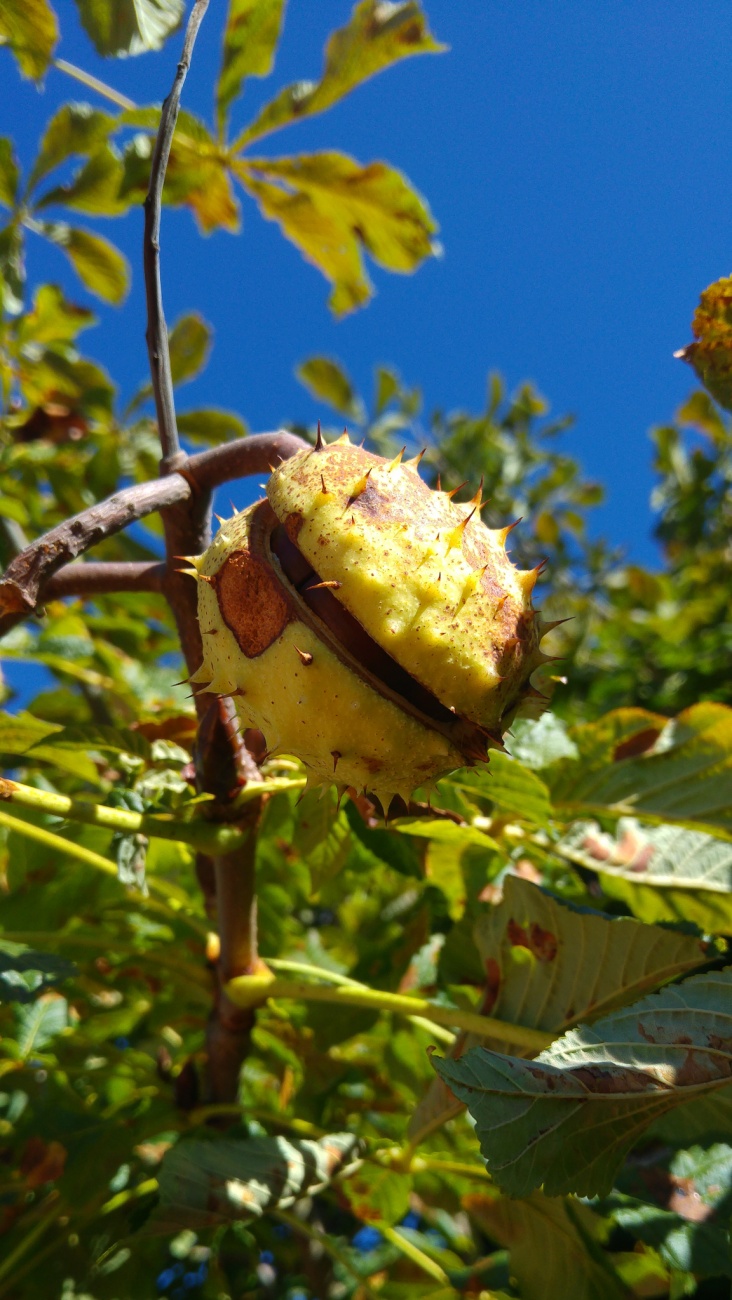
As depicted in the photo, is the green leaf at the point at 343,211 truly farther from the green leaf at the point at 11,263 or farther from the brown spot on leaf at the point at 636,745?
the brown spot on leaf at the point at 636,745

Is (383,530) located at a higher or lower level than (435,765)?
higher

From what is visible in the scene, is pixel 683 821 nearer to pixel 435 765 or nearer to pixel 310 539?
pixel 435 765

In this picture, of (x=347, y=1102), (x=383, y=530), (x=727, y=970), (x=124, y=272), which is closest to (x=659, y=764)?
(x=727, y=970)

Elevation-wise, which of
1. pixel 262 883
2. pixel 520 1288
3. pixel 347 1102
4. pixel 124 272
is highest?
pixel 124 272

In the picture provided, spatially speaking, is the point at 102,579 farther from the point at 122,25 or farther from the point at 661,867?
the point at 661,867

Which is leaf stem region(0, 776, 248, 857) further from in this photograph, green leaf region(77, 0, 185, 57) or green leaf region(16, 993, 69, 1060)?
green leaf region(77, 0, 185, 57)

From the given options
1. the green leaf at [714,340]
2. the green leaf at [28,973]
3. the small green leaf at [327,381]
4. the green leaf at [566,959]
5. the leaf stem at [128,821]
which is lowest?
the green leaf at [28,973]

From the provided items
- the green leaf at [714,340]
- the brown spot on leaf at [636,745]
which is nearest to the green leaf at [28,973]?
the brown spot on leaf at [636,745]
